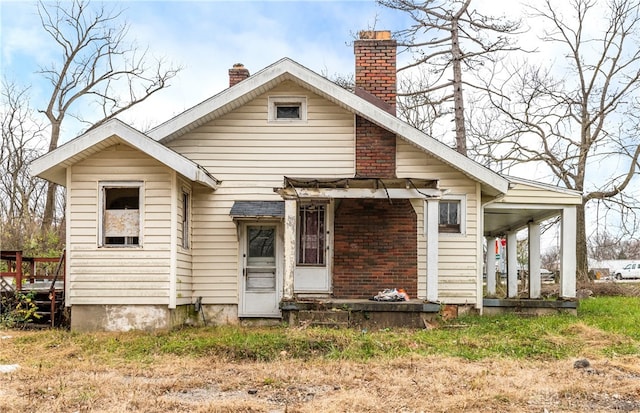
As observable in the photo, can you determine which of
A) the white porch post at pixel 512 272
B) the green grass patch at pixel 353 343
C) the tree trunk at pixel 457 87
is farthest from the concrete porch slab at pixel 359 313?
the tree trunk at pixel 457 87

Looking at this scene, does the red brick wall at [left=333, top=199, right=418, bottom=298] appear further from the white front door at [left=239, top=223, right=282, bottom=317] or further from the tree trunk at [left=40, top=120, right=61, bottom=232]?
the tree trunk at [left=40, top=120, right=61, bottom=232]

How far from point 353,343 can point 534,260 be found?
812cm

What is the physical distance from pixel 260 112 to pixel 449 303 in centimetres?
519

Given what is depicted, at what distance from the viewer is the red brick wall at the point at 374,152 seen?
1288 cm

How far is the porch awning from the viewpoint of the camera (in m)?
12.3

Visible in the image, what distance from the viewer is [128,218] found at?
1149 centimetres

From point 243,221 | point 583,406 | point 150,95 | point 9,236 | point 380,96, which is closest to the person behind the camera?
point 583,406

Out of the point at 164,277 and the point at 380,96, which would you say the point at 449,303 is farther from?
the point at 164,277

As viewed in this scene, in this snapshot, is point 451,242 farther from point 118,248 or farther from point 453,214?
point 118,248

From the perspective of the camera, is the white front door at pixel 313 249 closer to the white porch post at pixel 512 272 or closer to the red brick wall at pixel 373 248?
the red brick wall at pixel 373 248

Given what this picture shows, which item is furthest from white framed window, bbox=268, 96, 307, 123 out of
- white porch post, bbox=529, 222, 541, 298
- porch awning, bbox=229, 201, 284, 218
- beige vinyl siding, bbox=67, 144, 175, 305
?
white porch post, bbox=529, 222, 541, 298

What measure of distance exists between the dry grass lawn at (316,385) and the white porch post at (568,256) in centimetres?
520

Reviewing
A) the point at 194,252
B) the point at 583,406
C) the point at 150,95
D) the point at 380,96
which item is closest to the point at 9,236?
the point at 150,95

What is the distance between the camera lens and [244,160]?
12.9 metres
